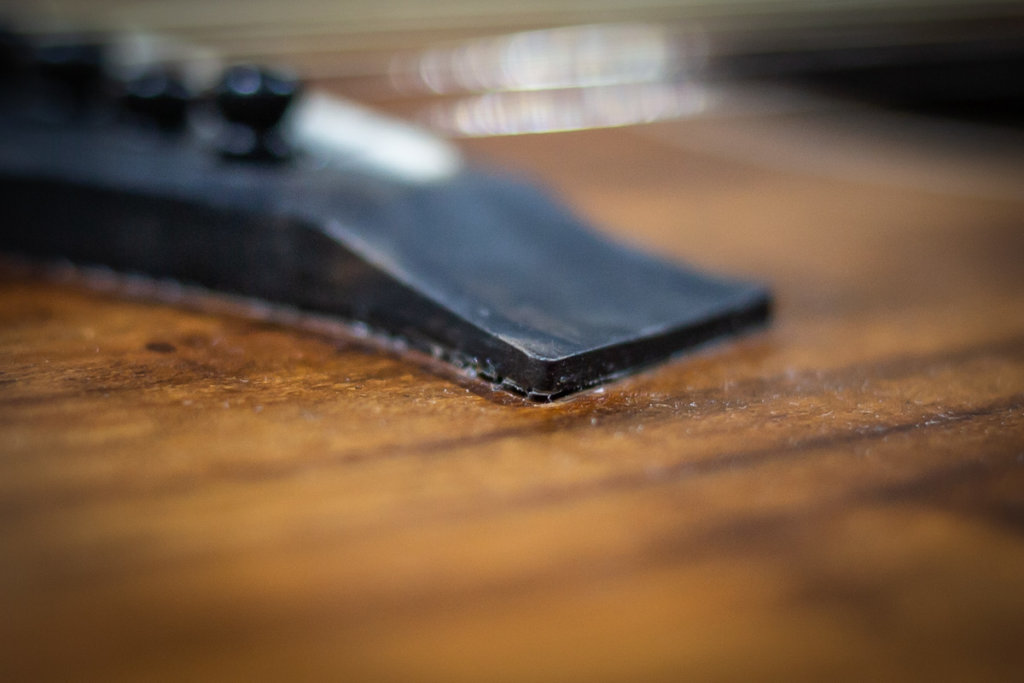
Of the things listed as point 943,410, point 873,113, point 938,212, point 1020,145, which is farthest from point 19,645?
point 1020,145

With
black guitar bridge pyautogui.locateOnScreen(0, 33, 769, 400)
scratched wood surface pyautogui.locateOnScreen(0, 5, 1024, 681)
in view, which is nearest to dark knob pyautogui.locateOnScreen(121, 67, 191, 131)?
black guitar bridge pyautogui.locateOnScreen(0, 33, 769, 400)

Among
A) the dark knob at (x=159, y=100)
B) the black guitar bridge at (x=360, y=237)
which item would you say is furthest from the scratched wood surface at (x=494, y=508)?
the dark knob at (x=159, y=100)

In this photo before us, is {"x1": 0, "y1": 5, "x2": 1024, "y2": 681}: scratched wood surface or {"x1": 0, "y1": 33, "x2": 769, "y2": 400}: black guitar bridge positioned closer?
{"x1": 0, "y1": 5, "x2": 1024, "y2": 681}: scratched wood surface

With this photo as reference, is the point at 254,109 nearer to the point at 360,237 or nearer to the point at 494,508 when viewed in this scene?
the point at 360,237

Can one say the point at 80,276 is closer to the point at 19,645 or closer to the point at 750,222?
the point at 19,645

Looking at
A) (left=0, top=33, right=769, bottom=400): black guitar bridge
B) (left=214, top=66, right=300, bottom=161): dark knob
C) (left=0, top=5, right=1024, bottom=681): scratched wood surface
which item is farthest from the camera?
(left=214, top=66, right=300, bottom=161): dark knob

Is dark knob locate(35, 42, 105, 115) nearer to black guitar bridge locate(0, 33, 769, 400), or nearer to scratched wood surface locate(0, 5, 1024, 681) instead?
black guitar bridge locate(0, 33, 769, 400)
